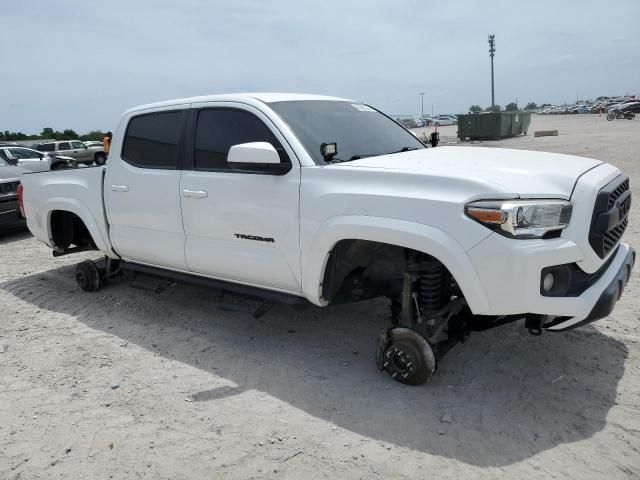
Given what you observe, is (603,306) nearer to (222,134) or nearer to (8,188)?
(222,134)

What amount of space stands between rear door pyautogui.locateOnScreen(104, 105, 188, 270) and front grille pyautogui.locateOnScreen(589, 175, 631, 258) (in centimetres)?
302

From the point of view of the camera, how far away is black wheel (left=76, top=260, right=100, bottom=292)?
18.9ft

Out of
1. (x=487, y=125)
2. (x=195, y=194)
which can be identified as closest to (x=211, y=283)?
(x=195, y=194)

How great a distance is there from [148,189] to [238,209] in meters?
1.12

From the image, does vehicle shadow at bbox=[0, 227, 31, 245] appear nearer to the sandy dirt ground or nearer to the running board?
the sandy dirt ground

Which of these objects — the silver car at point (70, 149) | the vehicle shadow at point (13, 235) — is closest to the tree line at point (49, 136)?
the silver car at point (70, 149)

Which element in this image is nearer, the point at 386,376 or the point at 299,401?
the point at 299,401

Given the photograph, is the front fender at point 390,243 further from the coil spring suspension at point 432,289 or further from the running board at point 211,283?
the coil spring suspension at point 432,289

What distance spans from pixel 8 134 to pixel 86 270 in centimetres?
4997

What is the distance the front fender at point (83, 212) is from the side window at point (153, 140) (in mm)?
764

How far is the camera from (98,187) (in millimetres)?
5145

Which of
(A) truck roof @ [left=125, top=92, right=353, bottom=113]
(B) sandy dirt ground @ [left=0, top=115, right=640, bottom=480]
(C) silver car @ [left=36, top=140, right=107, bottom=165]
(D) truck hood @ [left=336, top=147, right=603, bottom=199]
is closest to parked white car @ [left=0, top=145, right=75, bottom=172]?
(C) silver car @ [left=36, top=140, right=107, bottom=165]

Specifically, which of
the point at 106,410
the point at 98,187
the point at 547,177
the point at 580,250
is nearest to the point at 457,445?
the point at 580,250

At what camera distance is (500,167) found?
10.7ft
